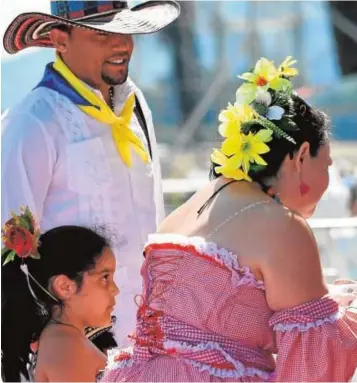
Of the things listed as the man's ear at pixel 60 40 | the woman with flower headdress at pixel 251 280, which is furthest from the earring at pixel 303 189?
the man's ear at pixel 60 40

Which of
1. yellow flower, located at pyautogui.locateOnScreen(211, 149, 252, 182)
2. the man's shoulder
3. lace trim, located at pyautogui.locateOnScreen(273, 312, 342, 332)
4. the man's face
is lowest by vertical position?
lace trim, located at pyautogui.locateOnScreen(273, 312, 342, 332)

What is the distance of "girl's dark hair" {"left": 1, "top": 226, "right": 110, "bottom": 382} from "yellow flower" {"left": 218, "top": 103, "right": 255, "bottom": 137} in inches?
26.4

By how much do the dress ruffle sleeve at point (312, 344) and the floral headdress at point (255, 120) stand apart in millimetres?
362

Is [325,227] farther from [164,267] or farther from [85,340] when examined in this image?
[164,267]

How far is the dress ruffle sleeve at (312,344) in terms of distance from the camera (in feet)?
7.61

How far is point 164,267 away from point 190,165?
1290cm

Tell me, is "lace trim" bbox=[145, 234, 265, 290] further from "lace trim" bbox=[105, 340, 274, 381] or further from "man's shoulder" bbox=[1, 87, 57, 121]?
"man's shoulder" bbox=[1, 87, 57, 121]

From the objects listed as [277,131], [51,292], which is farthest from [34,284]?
[277,131]

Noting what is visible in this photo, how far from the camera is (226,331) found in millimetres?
2381

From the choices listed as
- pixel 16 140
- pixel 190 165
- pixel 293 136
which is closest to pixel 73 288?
pixel 16 140

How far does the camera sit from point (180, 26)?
68.9 feet

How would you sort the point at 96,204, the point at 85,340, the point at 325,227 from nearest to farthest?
1. the point at 85,340
2. the point at 96,204
3. the point at 325,227

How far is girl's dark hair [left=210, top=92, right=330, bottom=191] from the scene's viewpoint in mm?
2473

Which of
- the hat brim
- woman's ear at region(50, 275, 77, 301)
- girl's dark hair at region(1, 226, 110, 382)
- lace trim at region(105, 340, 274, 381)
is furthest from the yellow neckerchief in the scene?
lace trim at region(105, 340, 274, 381)
